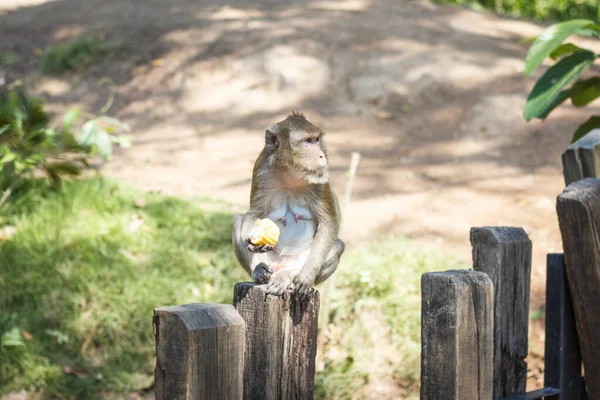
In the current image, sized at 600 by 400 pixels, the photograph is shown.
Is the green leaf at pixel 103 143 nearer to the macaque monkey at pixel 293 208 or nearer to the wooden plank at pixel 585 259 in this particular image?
the macaque monkey at pixel 293 208

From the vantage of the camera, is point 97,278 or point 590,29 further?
point 97,278

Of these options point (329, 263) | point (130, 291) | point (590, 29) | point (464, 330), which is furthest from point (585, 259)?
point (130, 291)

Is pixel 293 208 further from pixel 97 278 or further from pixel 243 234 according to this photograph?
pixel 97 278

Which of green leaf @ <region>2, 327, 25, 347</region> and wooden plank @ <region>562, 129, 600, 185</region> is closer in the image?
wooden plank @ <region>562, 129, 600, 185</region>

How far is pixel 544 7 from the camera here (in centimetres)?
1331

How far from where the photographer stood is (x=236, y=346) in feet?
5.99

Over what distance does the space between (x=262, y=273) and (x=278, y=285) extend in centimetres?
23

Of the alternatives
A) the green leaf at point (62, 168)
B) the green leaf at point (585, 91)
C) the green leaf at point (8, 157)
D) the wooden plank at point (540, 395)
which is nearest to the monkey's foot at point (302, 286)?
the wooden plank at point (540, 395)

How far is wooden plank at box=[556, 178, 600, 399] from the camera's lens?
101 inches

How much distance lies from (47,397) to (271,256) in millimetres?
2356

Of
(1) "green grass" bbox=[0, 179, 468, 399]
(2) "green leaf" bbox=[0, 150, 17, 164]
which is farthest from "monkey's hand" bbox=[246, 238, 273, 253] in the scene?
(2) "green leaf" bbox=[0, 150, 17, 164]

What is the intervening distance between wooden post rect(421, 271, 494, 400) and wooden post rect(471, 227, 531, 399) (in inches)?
17.9

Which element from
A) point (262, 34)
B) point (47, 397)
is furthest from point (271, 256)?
point (262, 34)

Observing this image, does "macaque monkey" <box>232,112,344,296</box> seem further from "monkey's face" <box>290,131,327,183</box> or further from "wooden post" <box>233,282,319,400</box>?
"wooden post" <box>233,282,319,400</box>
